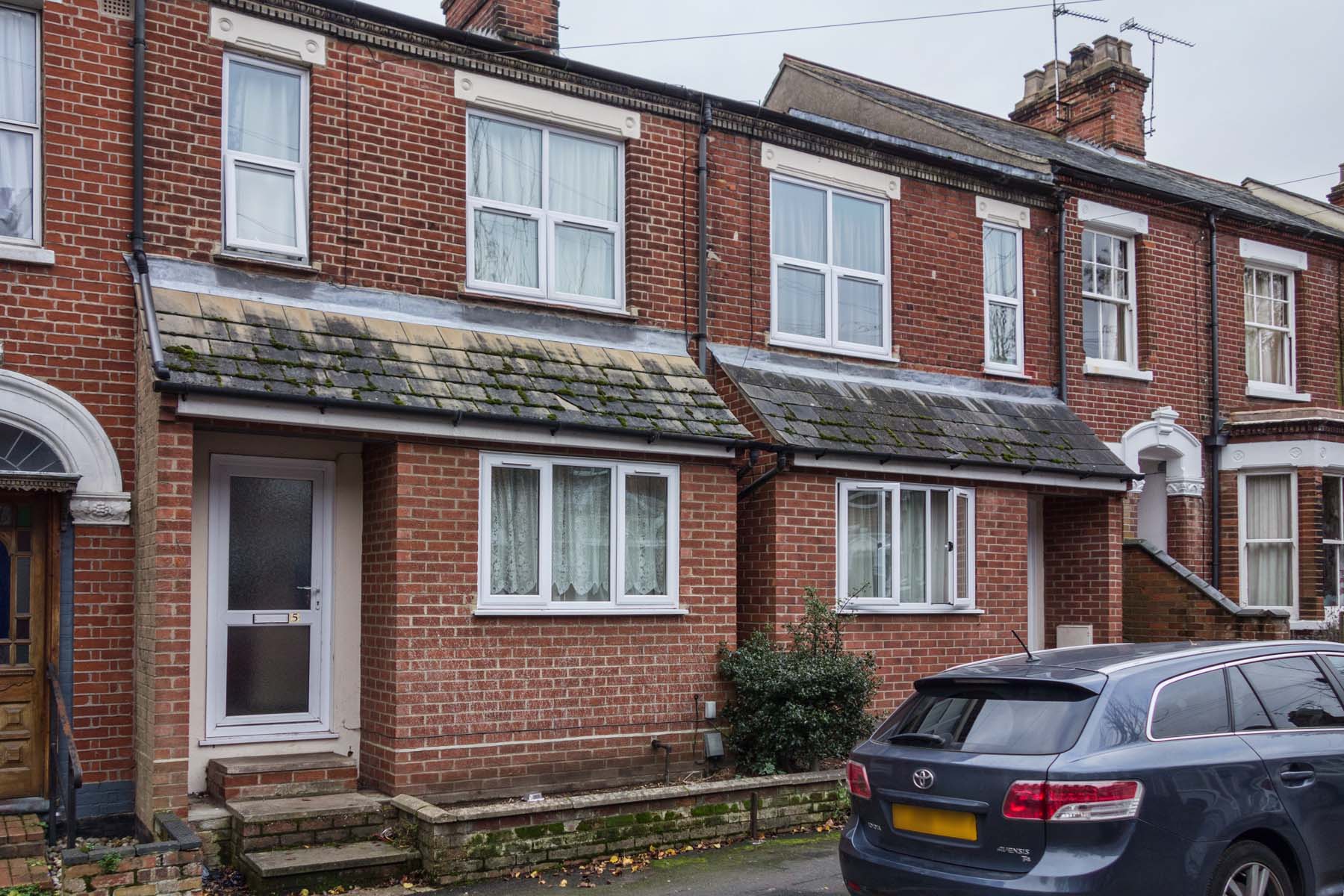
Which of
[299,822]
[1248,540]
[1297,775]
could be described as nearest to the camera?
[1297,775]

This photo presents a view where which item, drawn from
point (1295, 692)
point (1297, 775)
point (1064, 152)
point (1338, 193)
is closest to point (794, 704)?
point (1295, 692)

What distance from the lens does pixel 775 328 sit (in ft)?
40.5

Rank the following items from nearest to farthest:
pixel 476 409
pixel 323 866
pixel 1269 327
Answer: pixel 323 866 → pixel 476 409 → pixel 1269 327

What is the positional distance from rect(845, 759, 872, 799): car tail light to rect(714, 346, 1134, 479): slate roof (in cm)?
476

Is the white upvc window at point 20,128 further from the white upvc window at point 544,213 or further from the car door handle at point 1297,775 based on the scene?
the car door handle at point 1297,775

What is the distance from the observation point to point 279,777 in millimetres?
8898

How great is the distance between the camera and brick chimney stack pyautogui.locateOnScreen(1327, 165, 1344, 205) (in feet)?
80.9

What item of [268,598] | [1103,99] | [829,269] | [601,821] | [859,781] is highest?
[1103,99]

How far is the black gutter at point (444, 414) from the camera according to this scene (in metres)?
8.31

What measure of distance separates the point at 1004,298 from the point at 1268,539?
16.6 feet

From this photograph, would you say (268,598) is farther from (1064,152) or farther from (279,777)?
(1064,152)

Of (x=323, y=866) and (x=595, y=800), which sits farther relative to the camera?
(x=595, y=800)

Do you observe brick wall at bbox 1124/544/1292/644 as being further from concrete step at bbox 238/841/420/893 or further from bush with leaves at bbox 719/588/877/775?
concrete step at bbox 238/841/420/893

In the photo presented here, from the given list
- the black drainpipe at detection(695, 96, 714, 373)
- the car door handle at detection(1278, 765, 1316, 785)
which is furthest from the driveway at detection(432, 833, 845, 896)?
the black drainpipe at detection(695, 96, 714, 373)
